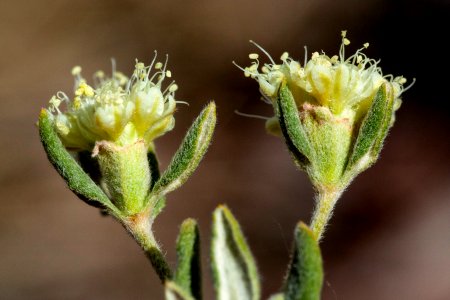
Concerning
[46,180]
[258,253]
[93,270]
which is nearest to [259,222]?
[258,253]

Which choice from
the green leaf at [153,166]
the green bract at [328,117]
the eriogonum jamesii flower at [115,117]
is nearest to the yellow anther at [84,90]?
the eriogonum jamesii flower at [115,117]

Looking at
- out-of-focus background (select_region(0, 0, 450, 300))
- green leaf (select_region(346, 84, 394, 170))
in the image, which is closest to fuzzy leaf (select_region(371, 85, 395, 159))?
green leaf (select_region(346, 84, 394, 170))

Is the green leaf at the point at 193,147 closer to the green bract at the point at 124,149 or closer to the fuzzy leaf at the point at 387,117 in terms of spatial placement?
the green bract at the point at 124,149

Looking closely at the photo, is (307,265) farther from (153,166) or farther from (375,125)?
(153,166)

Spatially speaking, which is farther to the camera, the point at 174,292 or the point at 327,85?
the point at 327,85

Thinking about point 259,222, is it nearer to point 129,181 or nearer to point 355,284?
point 355,284

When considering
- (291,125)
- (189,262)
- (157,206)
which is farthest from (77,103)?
(189,262)
